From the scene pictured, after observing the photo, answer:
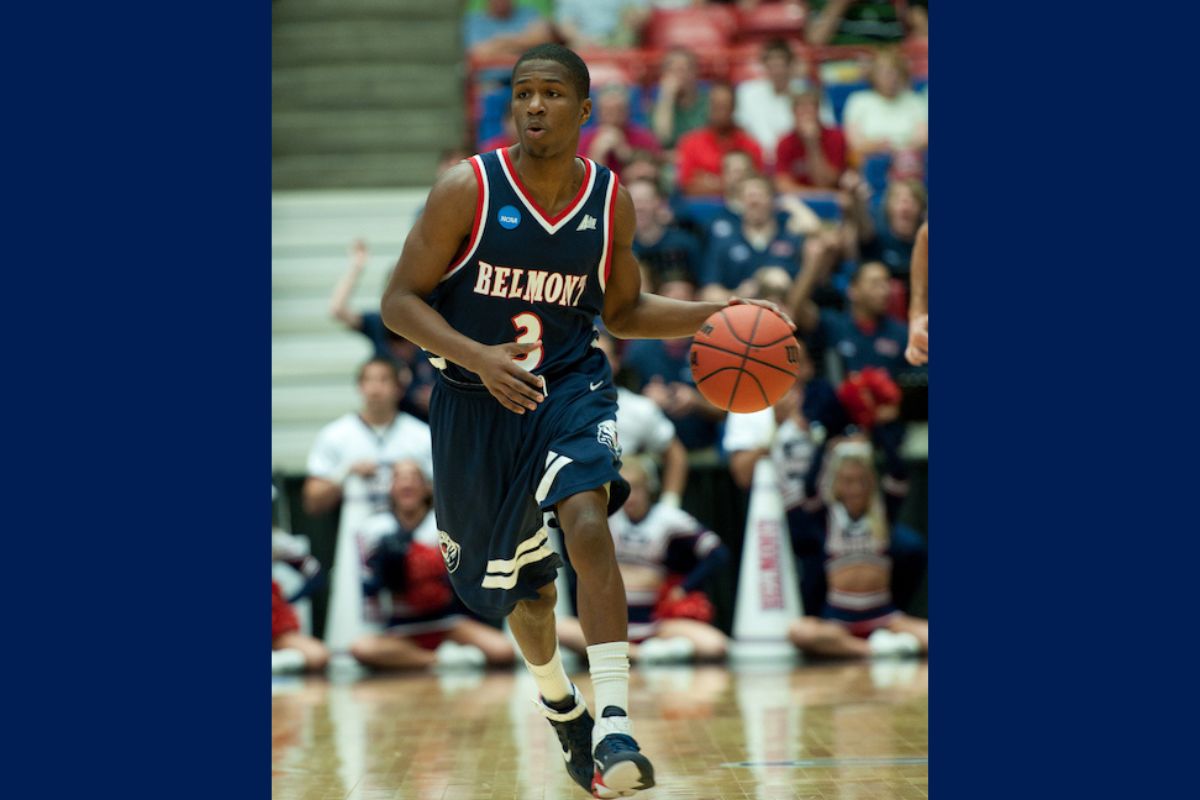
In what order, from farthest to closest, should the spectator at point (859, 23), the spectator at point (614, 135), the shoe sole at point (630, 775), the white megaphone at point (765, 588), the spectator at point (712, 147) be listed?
the spectator at point (859, 23)
the spectator at point (712, 147)
the spectator at point (614, 135)
the white megaphone at point (765, 588)
the shoe sole at point (630, 775)

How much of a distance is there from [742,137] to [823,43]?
5.08ft

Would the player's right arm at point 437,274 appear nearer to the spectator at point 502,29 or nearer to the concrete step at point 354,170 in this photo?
the concrete step at point 354,170

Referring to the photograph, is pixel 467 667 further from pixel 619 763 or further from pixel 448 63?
pixel 448 63

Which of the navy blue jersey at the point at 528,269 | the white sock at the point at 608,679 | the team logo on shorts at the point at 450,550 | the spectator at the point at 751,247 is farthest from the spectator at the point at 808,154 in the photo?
the white sock at the point at 608,679

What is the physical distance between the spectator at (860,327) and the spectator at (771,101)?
2145 mm

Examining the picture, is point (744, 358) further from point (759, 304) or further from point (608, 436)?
point (608, 436)

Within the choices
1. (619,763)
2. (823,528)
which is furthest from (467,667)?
(619,763)

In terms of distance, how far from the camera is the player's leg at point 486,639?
837 centimetres

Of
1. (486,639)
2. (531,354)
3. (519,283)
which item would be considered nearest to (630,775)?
(531,354)

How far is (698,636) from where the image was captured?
8.33m

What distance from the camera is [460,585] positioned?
15.1 feet

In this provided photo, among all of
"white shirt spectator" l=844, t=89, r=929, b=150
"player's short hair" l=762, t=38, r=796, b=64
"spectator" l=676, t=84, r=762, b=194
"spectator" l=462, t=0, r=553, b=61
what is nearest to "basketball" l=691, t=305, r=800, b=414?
"spectator" l=676, t=84, r=762, b=194

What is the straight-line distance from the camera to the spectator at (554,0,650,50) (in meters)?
11.9

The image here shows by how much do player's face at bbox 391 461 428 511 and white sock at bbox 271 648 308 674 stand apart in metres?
0.98
